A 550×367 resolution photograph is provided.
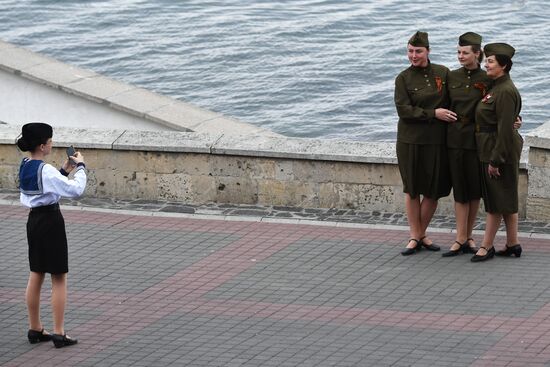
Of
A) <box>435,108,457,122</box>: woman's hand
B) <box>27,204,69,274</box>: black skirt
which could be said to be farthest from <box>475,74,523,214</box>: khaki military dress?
<box>27,204,69,274</box>: black skirt

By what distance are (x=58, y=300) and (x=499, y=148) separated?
3766mm

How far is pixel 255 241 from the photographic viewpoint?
45.2ft

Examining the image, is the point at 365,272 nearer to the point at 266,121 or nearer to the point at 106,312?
the point at 106,312

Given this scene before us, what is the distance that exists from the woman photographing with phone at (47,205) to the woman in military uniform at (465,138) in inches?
133

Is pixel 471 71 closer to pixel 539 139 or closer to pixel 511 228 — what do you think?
pixel 539 139

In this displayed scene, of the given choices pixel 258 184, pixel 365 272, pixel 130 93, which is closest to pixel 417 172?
pixel 365 272

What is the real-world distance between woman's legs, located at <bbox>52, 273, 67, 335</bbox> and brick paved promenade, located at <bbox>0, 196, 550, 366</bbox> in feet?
0.63

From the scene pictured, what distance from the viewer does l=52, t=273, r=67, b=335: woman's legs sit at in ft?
37.0

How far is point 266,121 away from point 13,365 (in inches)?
612

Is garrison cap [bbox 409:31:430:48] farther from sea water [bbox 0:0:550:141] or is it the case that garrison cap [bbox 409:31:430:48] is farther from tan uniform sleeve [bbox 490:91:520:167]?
sea water [bbox 0:0:550:141]

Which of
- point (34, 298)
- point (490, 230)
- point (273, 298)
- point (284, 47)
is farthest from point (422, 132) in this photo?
point (284, 47)

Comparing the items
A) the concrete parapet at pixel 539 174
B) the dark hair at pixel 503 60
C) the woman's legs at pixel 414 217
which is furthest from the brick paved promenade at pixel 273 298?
the dark hair at pixel 503 60

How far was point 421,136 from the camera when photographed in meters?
13.1

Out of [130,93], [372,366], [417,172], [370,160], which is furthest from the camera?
[130,93]
